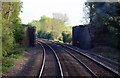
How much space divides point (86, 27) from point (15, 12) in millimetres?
19094

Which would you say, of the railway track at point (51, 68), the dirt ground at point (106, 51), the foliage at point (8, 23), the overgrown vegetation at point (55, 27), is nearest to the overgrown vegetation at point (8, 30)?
the foliage at point (8, 23)

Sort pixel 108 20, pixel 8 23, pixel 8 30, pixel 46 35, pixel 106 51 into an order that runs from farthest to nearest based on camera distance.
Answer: pixel 46 35 < pixel 108 20 < pixel 106 51 < pixel 8 23 < pixel 8 30

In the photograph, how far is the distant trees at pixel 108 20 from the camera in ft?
120

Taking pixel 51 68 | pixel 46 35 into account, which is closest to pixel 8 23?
pixel 51 68

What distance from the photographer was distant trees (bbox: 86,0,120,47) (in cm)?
3670

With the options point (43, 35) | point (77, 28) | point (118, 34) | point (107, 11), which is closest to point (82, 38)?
point (77, 28)

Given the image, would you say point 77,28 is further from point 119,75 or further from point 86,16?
point 119,75

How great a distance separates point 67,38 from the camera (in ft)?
252

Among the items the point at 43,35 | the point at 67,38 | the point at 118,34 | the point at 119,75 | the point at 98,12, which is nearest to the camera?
the point at 119,75

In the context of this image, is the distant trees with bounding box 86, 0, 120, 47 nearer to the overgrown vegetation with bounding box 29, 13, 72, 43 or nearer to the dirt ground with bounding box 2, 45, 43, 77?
the dirt ground with bounding box 2, 45, 43, 77

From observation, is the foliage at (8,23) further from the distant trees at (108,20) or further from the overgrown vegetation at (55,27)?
the overgrown vegetation at (55,27)

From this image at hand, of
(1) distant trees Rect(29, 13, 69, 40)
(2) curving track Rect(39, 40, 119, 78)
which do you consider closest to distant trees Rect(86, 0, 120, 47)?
(2) curving track Rect(39, 40, 119, 78)

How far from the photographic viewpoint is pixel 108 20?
39531 mm

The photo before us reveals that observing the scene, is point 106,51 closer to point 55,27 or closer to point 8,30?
point 8,30
